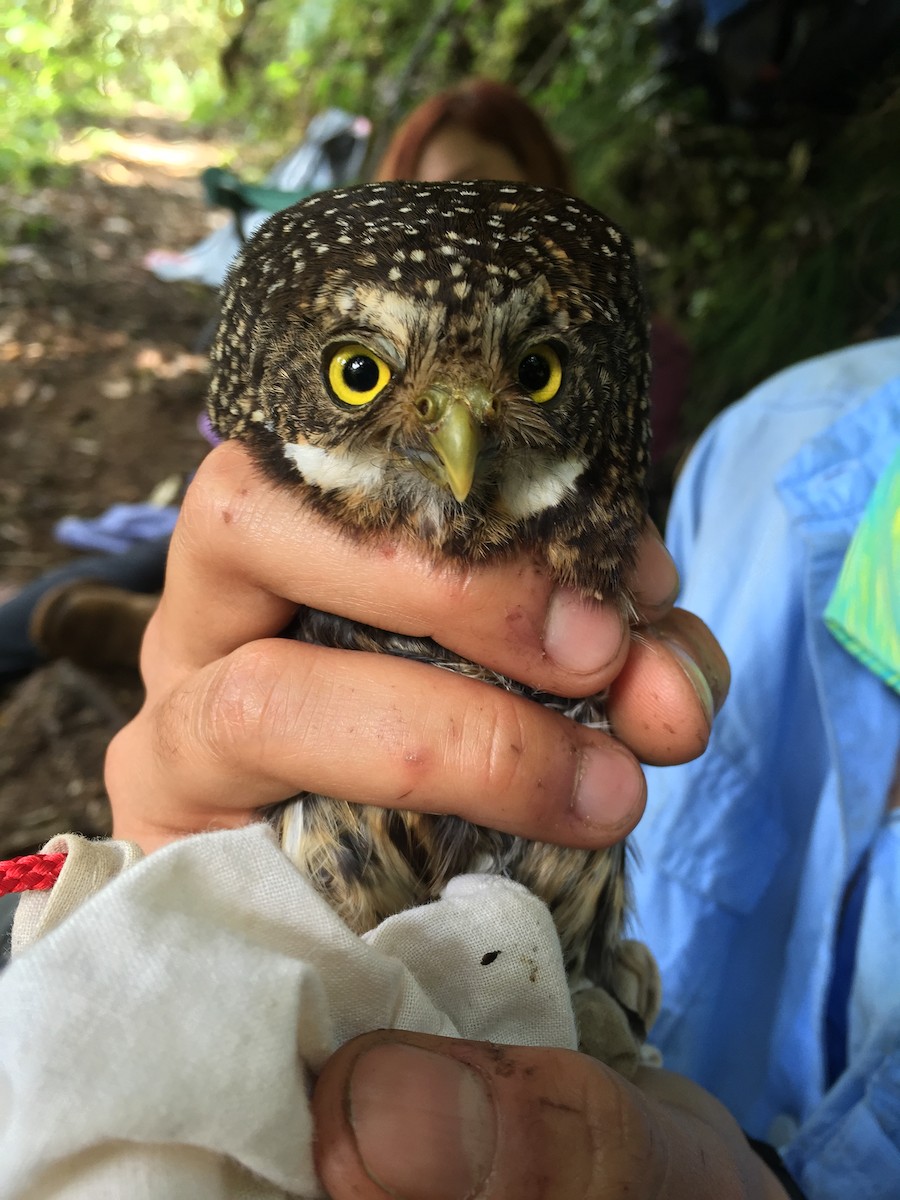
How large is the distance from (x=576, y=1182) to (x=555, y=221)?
1.25 m

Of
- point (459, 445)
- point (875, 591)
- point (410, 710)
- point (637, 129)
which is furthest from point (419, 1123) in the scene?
point (637, 129)

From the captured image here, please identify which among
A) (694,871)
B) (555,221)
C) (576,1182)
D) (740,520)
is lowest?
(694,871)

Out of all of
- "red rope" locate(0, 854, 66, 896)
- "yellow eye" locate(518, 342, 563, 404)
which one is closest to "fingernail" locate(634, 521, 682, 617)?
"yellow eye" locate(518, 342, 563, 404)

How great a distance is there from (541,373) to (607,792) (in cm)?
61

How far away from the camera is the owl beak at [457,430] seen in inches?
40.3

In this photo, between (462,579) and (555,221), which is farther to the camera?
(555,221)

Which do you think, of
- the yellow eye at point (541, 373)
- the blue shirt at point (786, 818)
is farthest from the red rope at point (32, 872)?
the blue shirt at point (786, 818)

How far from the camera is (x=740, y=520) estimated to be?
223cm

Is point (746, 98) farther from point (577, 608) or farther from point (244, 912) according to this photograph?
point (244, 912)

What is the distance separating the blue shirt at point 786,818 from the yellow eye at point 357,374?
1209 mm

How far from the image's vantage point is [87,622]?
4035mm

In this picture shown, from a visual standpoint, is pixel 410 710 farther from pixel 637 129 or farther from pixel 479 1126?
pixel 637 129

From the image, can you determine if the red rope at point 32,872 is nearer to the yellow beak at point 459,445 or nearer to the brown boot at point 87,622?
the yellow beak at point 459,445

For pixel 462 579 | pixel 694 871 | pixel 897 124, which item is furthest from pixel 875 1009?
pixel 897 124
